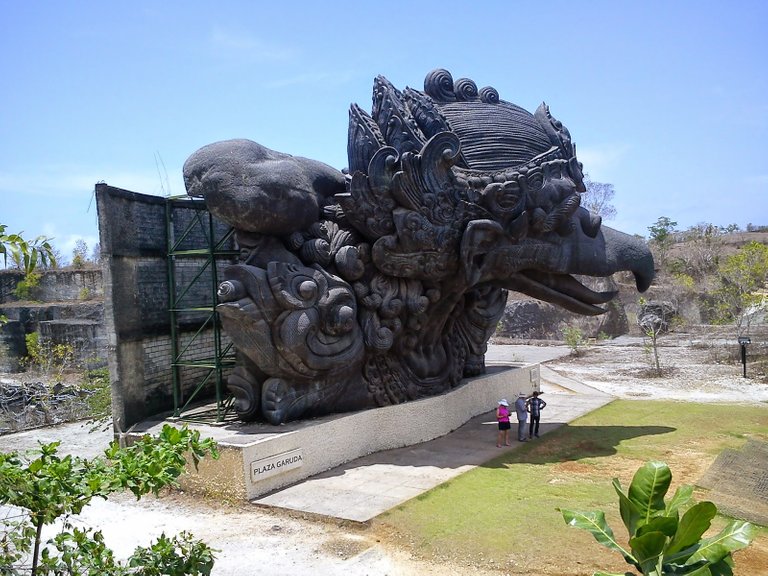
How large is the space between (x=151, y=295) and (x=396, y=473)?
4.46 meters

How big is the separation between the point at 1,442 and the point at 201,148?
19.1 ft

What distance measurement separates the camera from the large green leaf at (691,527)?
12.2 ft

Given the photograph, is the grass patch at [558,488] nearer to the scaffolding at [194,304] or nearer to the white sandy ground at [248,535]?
the white sandy ground at [248,535]

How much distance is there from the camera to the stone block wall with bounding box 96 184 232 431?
9.91 m

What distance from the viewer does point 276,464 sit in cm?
889

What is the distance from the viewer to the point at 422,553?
694 cm

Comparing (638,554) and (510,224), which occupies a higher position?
(510,224)

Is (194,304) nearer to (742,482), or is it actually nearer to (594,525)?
(742,482)

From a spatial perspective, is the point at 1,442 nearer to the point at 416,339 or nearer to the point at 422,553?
the point at 416,339

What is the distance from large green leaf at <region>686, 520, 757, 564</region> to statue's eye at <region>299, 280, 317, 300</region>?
652 centimetres

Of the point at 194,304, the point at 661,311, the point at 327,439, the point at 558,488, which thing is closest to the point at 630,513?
the point at 558,488

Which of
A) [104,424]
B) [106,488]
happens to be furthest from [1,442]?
[106,488]

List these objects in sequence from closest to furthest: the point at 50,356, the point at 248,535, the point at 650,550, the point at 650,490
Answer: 1. the point at 650,550
2. the point at 650,490
3. the point at 248,535
4. the point at 50,356

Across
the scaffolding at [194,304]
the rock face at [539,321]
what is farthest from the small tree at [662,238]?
the scaffolding at [194,304]
